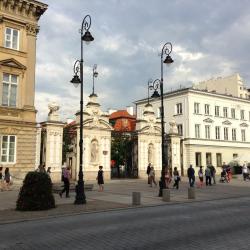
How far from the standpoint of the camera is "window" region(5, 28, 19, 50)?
27.9 metres

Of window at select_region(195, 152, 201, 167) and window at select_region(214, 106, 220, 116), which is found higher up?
window at select_region(214, 106, 220, 116)

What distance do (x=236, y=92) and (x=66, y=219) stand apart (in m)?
60.1

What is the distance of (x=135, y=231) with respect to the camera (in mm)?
10227

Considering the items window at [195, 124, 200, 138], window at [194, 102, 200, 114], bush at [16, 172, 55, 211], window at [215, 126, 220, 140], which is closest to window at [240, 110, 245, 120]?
window at [215, 126, 220, 140]

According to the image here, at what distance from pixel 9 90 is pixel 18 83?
103cm

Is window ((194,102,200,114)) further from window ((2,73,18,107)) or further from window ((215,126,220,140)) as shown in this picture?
window ((2,73,18,107))

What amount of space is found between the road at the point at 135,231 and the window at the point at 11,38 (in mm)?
18836

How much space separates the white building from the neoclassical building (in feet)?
77.5

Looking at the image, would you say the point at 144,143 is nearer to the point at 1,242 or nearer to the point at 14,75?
the point at 14,75

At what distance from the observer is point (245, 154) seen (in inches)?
2186

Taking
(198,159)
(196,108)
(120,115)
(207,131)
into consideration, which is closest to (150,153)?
(198,159)

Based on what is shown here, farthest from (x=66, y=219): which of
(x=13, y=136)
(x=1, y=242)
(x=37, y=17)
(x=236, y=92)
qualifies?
(x=236, y=92)

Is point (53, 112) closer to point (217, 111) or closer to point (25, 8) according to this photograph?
point (25, 8)

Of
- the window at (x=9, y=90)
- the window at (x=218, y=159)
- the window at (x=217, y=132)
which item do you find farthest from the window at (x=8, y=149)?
the window at (x=217, y=132)
